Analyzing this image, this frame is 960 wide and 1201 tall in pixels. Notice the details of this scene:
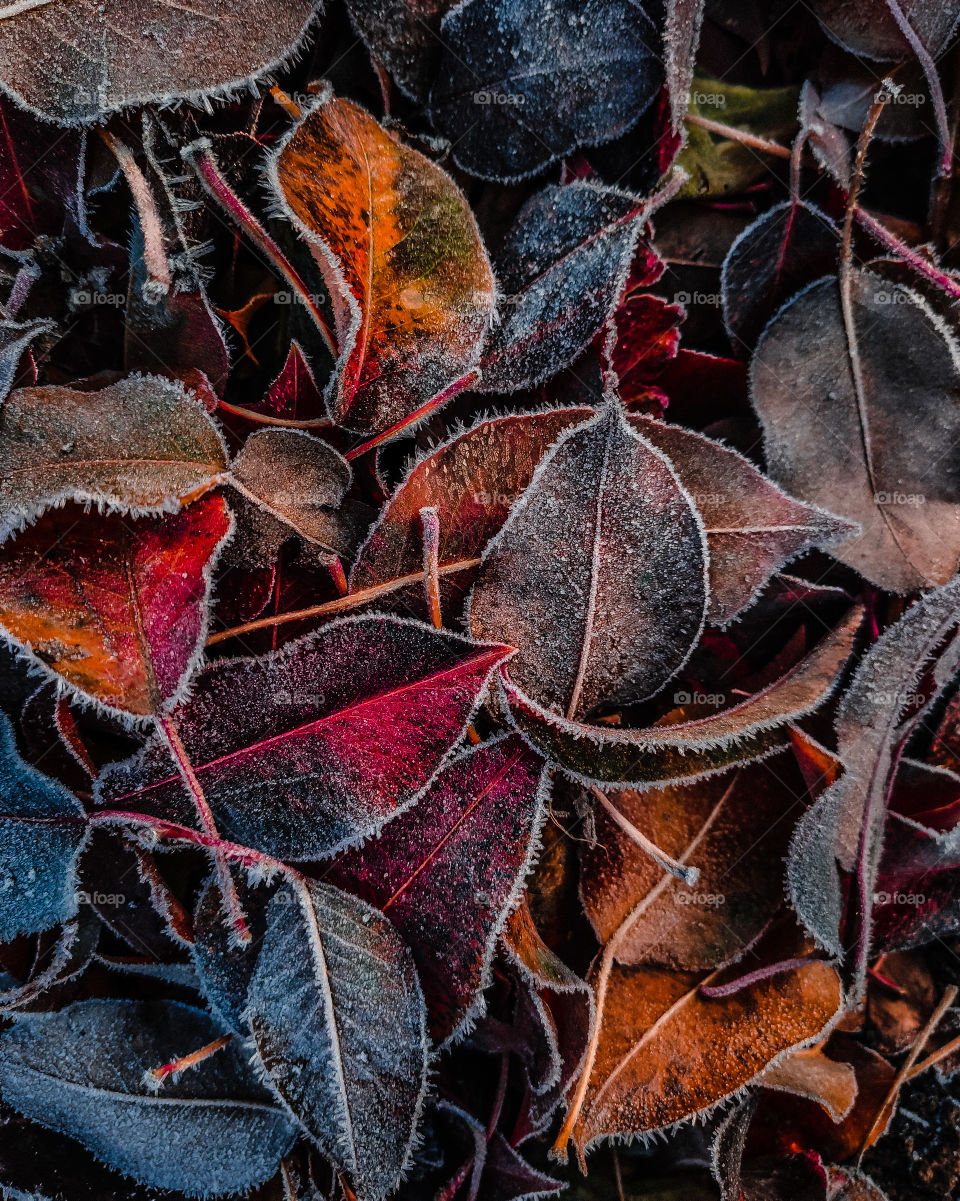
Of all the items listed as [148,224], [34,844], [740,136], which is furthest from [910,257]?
[34,844]

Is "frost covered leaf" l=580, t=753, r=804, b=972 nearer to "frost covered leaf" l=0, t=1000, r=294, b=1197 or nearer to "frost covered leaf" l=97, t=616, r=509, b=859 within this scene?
"frost covered leaf" l=97, t=616, r=509, b=859

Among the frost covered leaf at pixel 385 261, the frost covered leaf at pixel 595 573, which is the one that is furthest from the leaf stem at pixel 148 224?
the frost covered leaf at pixel 595 573

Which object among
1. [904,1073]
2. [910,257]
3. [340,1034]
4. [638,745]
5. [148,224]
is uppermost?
[148,224]

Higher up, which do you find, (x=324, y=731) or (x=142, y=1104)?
(x=324, y=731)

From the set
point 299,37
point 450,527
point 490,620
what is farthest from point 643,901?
point 299,37

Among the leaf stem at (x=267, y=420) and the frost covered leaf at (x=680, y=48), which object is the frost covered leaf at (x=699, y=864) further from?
the frost covered leaf at (x=680, y=48)

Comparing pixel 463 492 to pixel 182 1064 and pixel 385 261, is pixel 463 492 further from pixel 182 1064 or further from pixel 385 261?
pixel 182 1064

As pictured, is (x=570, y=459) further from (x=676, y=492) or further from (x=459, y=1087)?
(x=459, y=1087)
